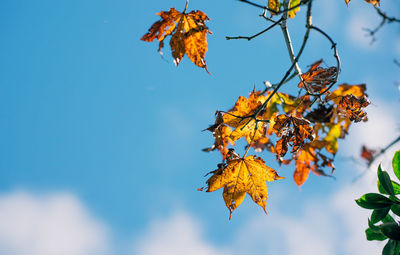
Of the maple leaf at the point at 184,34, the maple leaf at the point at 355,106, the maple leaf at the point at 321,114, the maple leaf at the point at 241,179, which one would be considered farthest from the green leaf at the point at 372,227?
the maple leaf at the point at 184,34

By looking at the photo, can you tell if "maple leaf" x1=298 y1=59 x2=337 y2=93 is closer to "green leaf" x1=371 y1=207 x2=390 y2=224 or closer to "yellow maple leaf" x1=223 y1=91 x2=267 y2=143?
"yellow maple leaf" x1=223 y1=91 x2=267 y2=143

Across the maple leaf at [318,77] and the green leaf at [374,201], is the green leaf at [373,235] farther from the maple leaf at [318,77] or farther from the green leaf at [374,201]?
the maple leaf at [318,77]

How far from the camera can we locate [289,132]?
1506mm

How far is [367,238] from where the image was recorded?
126 cm

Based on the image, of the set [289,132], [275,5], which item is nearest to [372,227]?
[289,132]

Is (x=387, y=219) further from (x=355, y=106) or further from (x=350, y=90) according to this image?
(x=350, y=90)

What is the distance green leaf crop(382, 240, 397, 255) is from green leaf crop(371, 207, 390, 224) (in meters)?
0.09

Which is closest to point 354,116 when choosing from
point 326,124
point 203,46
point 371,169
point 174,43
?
point 371,169

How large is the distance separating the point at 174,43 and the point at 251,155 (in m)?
0.68

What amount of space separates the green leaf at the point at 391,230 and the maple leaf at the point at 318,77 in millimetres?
655

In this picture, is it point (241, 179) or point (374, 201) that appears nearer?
point (374, 201)

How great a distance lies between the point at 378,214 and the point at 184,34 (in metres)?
1.15

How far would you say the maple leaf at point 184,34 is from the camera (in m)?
1.43

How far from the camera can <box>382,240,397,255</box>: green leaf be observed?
1114mm
